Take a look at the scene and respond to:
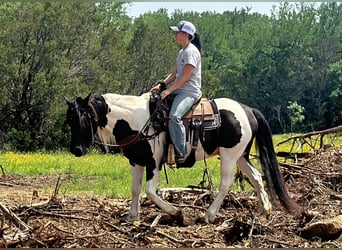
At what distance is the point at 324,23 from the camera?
249 feet

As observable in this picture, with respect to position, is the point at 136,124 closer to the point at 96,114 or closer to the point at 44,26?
the point at 96,114

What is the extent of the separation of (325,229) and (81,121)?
329cm

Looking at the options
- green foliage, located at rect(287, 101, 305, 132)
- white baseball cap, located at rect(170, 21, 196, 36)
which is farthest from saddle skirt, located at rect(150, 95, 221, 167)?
green foliage, located at rect(287, 101, 305, 132)

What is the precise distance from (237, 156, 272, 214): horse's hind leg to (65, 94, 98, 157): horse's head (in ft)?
7.56

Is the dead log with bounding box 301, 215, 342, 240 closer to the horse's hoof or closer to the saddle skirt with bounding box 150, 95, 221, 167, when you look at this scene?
the horse's hoof

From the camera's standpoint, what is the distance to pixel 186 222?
813cm

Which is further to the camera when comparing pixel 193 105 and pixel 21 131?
pixel 21 131

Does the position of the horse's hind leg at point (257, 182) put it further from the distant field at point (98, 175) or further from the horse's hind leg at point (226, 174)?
the distant field at point (98, 175)

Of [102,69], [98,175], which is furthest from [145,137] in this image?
[102,69]

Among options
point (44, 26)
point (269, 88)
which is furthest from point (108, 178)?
point (269, 88)

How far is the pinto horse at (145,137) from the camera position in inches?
318

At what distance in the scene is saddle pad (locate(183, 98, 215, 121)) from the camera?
8.31m

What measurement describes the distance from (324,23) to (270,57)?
40.6 feet

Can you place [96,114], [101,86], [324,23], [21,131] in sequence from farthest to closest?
[324,23] < [101,86] < [21,131] < [96,114]
